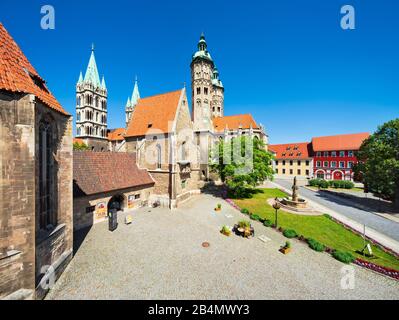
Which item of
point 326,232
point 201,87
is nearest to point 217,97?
point 201,87

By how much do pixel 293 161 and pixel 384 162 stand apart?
112ft

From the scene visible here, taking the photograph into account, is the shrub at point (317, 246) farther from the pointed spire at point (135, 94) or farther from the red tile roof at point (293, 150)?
the pointed spire at point (135, 94)

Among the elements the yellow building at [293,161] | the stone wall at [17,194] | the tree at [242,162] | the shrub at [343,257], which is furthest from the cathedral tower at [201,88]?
the stone wall at [17,194]

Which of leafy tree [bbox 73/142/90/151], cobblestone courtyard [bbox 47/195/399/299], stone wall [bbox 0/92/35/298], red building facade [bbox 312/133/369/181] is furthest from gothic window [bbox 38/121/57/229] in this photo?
red building facade [bbox 312/133/369/181]

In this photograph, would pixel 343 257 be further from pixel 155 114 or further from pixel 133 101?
pixel 133 101

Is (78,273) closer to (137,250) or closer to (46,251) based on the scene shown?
(46,251)

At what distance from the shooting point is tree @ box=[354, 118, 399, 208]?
19.3 m

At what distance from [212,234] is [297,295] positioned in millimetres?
6793

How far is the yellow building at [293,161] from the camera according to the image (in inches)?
1980

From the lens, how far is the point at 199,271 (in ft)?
29.8

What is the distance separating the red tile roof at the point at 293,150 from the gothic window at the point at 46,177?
57485 mm
